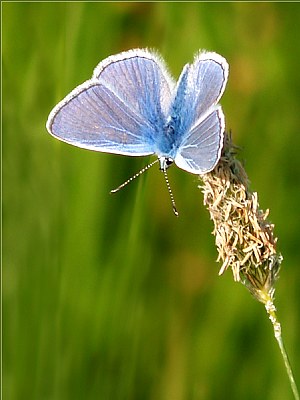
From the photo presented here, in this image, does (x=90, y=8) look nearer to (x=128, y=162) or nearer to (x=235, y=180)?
(x=128, y=162)

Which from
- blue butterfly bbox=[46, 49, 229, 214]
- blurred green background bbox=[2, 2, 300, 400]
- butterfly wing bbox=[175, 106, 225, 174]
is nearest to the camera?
butterfly wing bbox=[175, 106, 225, 174]

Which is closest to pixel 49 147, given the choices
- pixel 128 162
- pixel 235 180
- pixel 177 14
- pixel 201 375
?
pixel 128 162

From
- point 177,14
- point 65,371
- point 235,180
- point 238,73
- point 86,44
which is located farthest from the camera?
point 238,73

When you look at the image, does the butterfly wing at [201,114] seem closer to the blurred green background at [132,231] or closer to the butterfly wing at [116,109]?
the butterfly wing at [116,109]

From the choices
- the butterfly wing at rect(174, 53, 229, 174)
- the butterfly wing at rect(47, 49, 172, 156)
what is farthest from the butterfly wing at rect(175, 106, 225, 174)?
the butterfly wing at rect(47, 49, 172, 156)

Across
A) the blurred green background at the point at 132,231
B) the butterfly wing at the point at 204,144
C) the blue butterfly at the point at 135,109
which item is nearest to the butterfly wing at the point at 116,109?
the blue butterfly at the point at 135,109

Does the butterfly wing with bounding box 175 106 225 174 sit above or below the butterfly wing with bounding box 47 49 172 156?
below

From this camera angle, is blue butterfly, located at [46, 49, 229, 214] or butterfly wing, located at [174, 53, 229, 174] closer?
butterfly wing, located at [174, 53, 229, 174]

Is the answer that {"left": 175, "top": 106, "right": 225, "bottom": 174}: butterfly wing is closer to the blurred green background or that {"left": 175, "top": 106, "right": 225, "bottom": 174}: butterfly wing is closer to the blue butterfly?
the blue butterfly
